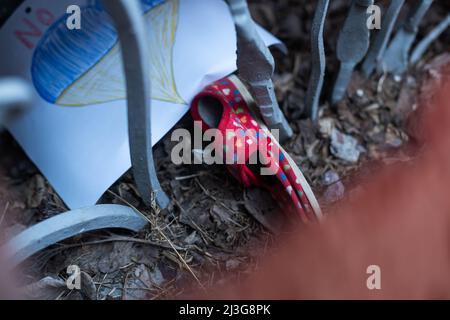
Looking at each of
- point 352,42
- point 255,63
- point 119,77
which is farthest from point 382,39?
point 119,77

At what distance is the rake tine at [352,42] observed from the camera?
0.93 metres

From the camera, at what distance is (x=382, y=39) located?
1.08m

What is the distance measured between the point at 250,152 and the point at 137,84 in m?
0.30

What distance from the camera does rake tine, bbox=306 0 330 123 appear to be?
894 millimetres

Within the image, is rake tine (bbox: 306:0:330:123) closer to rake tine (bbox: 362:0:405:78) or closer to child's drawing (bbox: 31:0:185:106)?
rake tine (bbox: 362:0:405:78)

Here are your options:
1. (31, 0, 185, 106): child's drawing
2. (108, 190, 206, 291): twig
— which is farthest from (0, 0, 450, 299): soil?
(31, 0, 185, 106): child's drawing

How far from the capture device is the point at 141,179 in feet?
2.90

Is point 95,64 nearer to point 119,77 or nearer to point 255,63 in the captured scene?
point 119,77

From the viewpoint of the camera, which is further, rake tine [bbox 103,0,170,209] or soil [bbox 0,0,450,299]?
soil [bbox 0,0,450,299]

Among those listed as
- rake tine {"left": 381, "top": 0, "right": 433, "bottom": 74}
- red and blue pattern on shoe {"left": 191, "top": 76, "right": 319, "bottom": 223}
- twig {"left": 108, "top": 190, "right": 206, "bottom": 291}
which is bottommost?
twig {"left": 108, "top": 190, "right": 206, "bottom": 291}

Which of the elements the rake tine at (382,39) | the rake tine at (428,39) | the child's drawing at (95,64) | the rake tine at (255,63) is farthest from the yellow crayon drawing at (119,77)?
the rake tine at (428,39)

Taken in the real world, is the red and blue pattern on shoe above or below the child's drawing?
below

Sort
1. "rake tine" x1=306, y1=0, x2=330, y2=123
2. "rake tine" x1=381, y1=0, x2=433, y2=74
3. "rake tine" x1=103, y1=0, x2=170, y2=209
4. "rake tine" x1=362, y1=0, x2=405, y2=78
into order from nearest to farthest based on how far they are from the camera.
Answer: "rake tine" x1=103, y1=0, x2=170, y2=209 < "rake tine" x1=306, y1=0, x2=330, y2=123 < "rake tine" x1=362, y1=0, x2=405, y2=78 < "rake tine" x1=381, y1=0, x2=433, y2=74

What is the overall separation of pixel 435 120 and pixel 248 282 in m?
0.51
